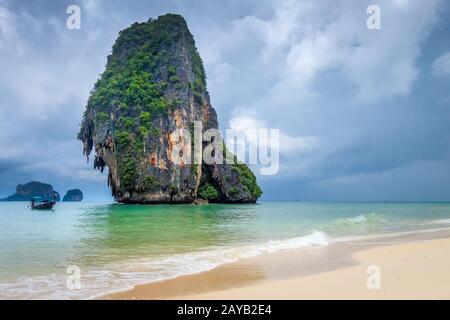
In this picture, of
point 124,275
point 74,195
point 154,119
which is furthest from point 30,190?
point 124,275

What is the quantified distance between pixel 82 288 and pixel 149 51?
54405 mm

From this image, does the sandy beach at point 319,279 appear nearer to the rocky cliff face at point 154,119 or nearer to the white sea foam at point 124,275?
the white sea foam at point 124,275

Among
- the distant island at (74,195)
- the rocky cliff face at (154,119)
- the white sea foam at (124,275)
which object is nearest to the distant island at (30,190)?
the distant island at (74,195)

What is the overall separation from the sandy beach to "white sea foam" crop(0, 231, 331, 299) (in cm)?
38

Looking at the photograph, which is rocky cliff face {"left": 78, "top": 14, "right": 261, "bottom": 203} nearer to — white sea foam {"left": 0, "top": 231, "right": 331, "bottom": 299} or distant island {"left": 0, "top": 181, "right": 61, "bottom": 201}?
white sea foam {"left": 0, "top": 231, "right": 331, "bottom": 299}

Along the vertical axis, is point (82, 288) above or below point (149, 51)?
→ below

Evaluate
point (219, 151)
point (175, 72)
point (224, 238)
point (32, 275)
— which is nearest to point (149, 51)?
point (175, 72)

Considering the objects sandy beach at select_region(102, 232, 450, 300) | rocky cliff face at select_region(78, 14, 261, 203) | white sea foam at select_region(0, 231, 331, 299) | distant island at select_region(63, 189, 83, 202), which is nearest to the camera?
sandy beach at select_region(102, 232, 450, 300)

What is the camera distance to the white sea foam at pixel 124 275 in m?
5.28

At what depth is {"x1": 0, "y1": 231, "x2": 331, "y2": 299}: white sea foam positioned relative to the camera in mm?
5281

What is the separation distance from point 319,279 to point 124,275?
3.33 m

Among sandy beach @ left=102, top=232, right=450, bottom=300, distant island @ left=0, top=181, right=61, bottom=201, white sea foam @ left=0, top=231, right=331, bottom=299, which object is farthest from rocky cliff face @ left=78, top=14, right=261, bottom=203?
distant island @ left=0, top=181, right=61, bottom=201
